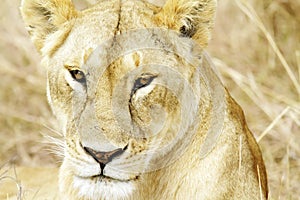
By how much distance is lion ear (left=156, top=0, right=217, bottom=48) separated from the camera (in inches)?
107

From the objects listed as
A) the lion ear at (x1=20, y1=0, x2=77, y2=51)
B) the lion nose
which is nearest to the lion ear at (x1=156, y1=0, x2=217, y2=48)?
the lion ear at (x1=20, y1=0, x2=77, y2=51)

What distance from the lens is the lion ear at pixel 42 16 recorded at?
2834 millimetres

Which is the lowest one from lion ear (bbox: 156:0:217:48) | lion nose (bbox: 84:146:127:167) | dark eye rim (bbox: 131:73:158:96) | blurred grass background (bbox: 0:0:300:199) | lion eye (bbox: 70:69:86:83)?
blurred grass background (bbox: 0:0:300:199)

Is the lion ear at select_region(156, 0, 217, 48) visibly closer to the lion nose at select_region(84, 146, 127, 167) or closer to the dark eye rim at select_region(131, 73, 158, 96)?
the dark eye rim at select_region(131, 73, 158, 96)

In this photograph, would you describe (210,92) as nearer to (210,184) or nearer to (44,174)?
(210,184)

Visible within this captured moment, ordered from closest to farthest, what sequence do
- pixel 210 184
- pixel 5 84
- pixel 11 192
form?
pixel 210 184
pixel 11 192
pixel 5 84

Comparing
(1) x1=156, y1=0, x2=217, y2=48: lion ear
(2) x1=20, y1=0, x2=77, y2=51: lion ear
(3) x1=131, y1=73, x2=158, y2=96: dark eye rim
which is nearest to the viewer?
(3) x1=131, y1=73, x2=158, y2=96: dark eye rim

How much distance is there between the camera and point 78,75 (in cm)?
264

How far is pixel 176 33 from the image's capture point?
271 centimetres

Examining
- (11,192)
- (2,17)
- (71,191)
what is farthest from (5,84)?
(71,191)

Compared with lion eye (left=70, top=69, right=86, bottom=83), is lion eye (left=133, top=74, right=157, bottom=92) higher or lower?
higher

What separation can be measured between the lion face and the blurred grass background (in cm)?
160

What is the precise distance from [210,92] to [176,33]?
218 mm

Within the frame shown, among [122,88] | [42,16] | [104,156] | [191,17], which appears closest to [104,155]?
[104,156]
